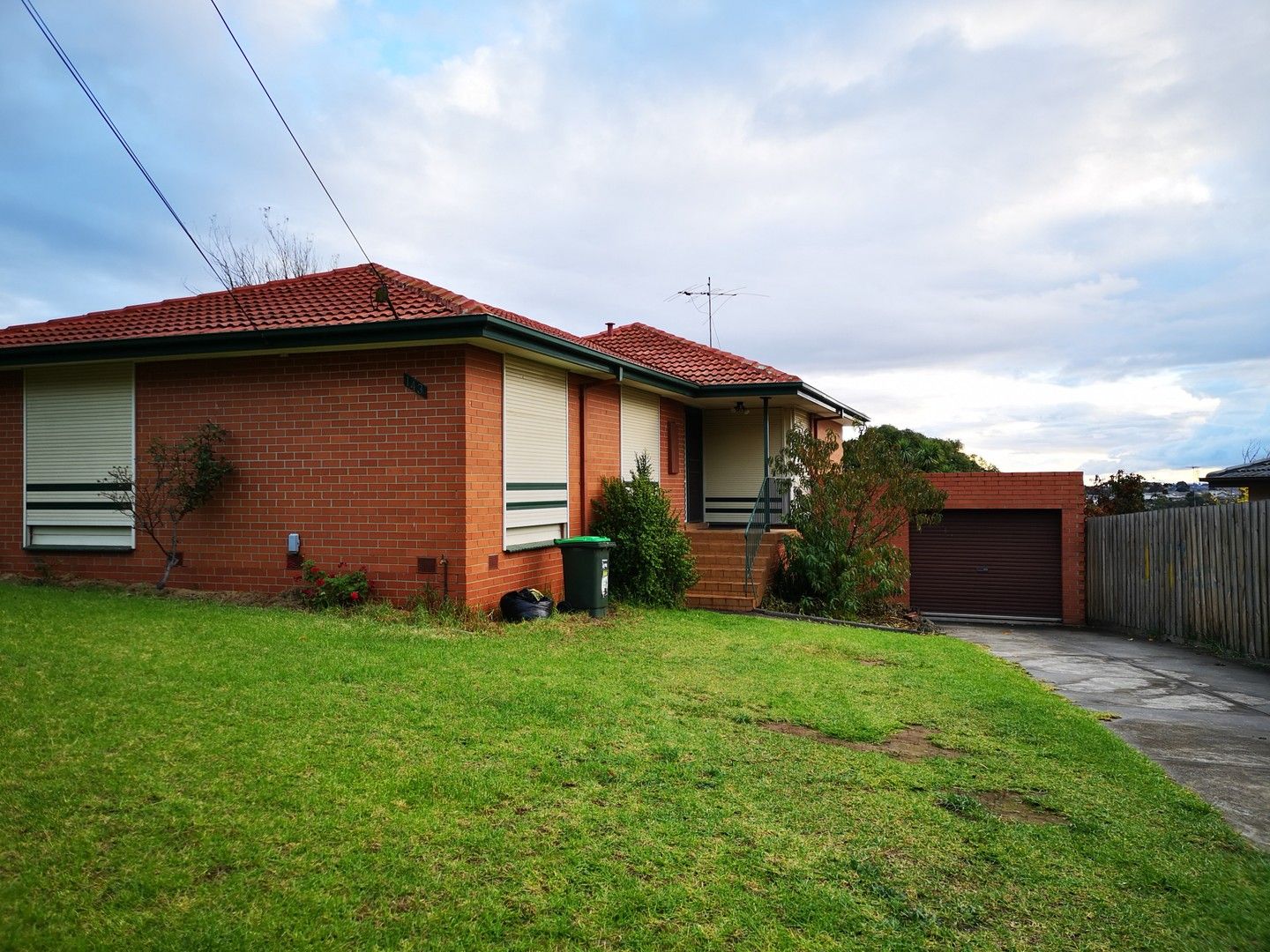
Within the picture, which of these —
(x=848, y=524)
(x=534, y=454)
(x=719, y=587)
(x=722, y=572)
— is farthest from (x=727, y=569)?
(x=534, y=454)

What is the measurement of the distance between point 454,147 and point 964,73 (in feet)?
23.3

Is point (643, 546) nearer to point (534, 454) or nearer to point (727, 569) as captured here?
point (727, 569)

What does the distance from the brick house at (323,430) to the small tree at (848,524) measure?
159 cm

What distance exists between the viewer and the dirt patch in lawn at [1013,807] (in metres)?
4.55

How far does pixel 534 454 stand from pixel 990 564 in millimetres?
13198

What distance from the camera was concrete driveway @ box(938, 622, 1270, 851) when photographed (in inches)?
212

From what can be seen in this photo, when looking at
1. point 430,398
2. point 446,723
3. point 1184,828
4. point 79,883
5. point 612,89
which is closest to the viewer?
point 79,883

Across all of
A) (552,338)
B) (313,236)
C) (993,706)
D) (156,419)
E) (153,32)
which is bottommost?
(993,706)

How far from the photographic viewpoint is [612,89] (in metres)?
11.8

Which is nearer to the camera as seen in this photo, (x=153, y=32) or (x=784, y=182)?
(x=153, y=32)

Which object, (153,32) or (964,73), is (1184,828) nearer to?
(964,73)

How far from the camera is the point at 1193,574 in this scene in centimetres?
1288

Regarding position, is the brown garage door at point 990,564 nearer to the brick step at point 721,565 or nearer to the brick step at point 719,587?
the brick step at point 721,565

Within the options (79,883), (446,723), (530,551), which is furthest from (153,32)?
(79,883)
